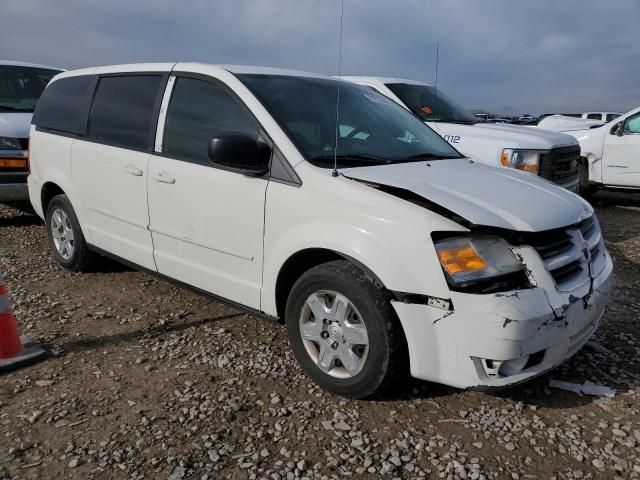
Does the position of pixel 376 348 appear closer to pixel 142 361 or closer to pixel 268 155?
pixel 268 155

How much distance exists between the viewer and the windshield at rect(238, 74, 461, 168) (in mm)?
3129

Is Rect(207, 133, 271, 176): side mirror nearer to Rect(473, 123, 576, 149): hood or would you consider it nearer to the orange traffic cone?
the orange traffic cone

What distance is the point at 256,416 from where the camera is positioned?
108 inches

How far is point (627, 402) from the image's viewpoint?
2873 millimetres

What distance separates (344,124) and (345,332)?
1400mm

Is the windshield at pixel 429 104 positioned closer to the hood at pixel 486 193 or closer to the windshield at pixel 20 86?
the hood at pixel 486 193

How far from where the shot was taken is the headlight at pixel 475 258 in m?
2.41

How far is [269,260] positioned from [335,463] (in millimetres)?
1141

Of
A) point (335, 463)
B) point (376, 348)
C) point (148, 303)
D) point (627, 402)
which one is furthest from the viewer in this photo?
point (148, 303)

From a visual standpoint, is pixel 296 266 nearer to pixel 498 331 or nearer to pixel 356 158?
pixel 356 158

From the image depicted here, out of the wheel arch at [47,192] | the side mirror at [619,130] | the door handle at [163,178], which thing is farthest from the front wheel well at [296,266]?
the side mirror at [619,130]

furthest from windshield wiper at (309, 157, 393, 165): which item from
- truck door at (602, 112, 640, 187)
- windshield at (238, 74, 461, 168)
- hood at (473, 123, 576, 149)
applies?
truck door at (602, 112, 640, 187)

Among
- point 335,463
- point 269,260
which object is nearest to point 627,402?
point 335,463

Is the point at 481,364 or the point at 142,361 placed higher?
the point at 481,364
